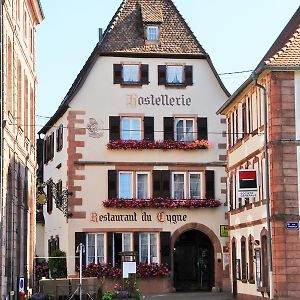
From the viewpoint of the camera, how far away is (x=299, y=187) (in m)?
33.3

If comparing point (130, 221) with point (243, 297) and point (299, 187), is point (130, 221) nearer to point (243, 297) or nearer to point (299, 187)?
point (243, 297)

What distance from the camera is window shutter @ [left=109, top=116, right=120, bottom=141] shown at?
46719mm

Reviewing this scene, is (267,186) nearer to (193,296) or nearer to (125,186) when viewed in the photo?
(193,296)

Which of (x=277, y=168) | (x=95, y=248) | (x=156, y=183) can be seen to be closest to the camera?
(x=277, y=168)

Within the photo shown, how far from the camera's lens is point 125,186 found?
4666cm

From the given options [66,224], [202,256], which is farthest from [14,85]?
[202,256]

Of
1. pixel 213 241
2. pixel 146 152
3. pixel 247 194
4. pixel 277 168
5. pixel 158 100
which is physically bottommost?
pixel 213 241

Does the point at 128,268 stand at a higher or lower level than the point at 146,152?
lower

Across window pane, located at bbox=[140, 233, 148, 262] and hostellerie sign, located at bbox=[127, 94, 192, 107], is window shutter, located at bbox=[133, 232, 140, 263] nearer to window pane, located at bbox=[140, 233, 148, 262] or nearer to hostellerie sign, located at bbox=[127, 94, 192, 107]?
window pane, located at bbox=[140, 233, 148, 262]

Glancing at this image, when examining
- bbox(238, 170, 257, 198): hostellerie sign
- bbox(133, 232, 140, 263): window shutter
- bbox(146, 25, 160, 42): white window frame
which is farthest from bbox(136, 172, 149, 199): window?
bbox(238, 170, 257, 198): hostellerie sign

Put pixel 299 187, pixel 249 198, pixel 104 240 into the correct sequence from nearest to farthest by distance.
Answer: pixel 299 187, pixel 249 198, pixel 104 240

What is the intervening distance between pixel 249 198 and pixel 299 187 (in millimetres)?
4692

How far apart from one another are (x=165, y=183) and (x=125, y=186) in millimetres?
2122

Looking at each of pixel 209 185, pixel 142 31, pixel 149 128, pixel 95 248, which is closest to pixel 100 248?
pixel 95 248
